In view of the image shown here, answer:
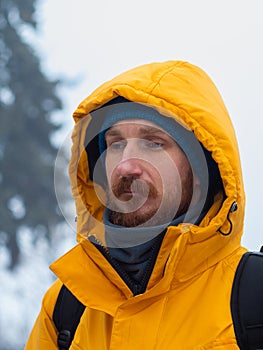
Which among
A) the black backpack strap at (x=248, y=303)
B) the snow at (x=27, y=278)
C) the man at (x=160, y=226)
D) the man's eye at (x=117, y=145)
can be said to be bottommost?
the snow at (x=27, y=278)

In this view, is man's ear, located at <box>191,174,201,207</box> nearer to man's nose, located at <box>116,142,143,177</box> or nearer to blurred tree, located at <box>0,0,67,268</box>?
man's nose, located at <box>116,142,143,177</box>

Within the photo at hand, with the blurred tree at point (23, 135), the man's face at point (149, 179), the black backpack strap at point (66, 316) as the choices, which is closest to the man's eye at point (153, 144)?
the man's face at point (149, 179)

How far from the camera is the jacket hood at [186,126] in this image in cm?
257

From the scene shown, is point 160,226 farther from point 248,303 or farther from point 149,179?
point 248,303

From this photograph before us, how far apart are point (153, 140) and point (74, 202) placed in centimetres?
50

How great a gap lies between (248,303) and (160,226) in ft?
1.43

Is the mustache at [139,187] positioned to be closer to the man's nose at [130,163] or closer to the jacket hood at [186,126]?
the man's nose at [130,163]

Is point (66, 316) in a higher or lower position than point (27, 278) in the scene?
higher

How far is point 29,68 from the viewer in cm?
1842

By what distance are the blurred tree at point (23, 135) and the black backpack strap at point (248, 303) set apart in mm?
14643

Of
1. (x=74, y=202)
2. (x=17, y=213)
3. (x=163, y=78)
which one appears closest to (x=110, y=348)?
(x=74, y=202)

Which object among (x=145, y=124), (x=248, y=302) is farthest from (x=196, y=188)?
(x=248, y=302)

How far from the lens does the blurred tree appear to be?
1736 cm

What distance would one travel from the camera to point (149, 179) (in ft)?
8.70
